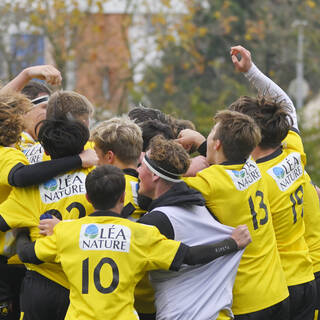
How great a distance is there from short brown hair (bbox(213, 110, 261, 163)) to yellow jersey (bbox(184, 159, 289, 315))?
0.31ft

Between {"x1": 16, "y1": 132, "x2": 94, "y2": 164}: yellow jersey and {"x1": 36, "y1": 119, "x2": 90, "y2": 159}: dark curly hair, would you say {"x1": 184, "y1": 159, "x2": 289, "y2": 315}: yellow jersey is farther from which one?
{"x1": 16, "y1": 132, "x2": 94, "y2": 164}: yellow jersey

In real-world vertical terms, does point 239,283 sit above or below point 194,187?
below

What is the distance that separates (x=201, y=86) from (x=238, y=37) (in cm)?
301

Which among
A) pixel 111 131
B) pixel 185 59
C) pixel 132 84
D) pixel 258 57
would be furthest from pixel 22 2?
pixel 111 131

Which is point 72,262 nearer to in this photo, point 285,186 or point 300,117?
point 285,186

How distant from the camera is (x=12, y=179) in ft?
14.9

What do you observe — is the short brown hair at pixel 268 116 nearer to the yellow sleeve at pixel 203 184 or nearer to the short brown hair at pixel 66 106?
the yellow sleeve at pixel 203 184

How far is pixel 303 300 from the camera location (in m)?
5.11

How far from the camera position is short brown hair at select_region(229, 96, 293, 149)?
16.7 feet

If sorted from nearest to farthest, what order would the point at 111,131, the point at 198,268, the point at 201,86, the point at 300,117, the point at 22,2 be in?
the point at 198,268 < the point at 111,131 < the point at 300,117 < the point at 22,2 < the point at 201,86

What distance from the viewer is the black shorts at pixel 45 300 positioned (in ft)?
14.7

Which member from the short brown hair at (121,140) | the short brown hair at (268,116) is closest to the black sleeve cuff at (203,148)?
the short brown hair at (268,116)

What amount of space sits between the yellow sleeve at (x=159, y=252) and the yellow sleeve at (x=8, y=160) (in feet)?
3.88

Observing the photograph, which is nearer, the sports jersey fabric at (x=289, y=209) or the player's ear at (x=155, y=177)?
the player's ear at (x=155, y=177)
